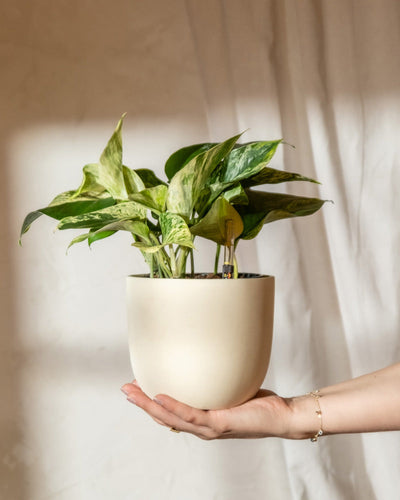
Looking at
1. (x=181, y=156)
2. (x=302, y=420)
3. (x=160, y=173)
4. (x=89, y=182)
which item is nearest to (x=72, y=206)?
(x=89, y=182)

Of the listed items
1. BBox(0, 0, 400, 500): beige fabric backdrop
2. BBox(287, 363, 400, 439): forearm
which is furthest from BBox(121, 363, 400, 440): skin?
BBox(0, 0, 400, 500): beige fabric backdrop

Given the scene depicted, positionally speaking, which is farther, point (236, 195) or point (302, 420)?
point (302, 420)

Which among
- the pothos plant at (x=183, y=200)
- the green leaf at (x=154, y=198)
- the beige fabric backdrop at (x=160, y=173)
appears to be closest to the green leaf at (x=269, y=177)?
the pothos plant at (x=183, y=200)

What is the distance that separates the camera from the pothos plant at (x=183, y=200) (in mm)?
757

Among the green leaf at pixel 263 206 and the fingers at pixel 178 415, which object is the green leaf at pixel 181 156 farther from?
the fingers at pixel 178 415

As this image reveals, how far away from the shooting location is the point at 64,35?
1.43 m

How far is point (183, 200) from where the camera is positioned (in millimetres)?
784

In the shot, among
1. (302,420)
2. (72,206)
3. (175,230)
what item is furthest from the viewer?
(302,420)

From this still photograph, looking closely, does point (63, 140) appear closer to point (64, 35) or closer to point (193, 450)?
point (64, 35)

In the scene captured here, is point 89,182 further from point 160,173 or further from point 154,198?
point 160,173

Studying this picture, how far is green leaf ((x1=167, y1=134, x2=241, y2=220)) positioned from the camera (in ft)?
2.45

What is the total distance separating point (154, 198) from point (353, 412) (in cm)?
47

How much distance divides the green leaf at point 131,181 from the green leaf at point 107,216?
0.15 ft

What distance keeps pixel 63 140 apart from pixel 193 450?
81 centimetres
